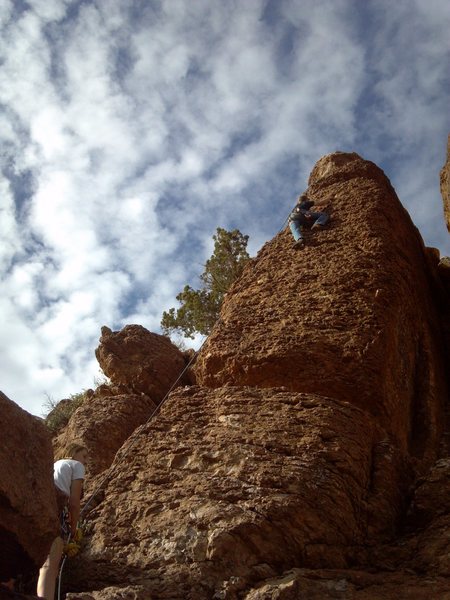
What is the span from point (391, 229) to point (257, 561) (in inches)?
263

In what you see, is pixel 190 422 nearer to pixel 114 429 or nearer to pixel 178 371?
pixel 114 429

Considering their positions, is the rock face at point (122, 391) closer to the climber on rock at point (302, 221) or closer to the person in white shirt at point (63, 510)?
the person in white shirt at point (63, 510)

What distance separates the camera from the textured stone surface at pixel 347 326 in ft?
23.4

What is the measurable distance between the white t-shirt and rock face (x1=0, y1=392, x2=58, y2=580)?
44.5 inches

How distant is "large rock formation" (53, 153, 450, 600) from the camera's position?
4.90 m

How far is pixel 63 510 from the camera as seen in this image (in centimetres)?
582

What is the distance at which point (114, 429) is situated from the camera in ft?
34.2

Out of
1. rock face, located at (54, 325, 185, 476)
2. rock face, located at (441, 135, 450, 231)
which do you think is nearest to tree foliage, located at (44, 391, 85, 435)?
rock face, located at (54, 325, 185, 476)

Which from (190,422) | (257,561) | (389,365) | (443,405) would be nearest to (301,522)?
(257,561)

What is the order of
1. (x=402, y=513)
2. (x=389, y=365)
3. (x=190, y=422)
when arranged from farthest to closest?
(x=389, y=365) → (x=190, y=422) → (x=402, y=513)

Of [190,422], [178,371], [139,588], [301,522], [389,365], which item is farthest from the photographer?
[178,371]

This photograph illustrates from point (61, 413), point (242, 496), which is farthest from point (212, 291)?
point (242, 496)

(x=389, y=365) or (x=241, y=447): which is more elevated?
(x=389, y=365)

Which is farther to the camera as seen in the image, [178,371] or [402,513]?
[178,371]
